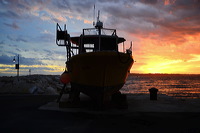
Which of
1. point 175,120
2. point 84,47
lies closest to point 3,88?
point 84,47

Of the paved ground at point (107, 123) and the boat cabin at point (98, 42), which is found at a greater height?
the boat cabin at point (98, 42)

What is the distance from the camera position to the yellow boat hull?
727 centimetres

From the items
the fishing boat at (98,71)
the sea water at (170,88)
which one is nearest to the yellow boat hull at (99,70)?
the fishing boat at (98,71)

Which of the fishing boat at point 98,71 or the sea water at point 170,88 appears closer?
the fishing boat at point 98,71

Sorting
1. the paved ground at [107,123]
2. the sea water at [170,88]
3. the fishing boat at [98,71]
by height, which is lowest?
the sea water at [170,88]

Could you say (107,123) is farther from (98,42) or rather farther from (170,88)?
(170,88)

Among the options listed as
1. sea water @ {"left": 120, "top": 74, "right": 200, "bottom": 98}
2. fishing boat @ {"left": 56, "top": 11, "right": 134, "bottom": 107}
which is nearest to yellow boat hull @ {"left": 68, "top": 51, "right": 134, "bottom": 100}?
fishing boat @ {"left": 56, "top": 11, "right": 134, "bottom": 107}

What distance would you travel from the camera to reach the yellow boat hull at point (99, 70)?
7268 mm

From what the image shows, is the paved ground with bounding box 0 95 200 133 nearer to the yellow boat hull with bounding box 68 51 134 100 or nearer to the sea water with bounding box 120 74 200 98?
the yellow boat hull with bounding box 68 51 134 100

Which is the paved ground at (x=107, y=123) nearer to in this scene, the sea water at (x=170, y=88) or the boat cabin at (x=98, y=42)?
the boat cabin at (x=98, y=42)

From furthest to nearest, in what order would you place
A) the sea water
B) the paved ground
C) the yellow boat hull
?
1. the sea water
2. the yellow boat hull
3. the paved ground

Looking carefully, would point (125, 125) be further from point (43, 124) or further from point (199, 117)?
point (199, 117)

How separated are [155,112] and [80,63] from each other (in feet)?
13.8

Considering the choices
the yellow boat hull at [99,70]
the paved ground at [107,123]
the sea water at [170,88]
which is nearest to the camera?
the paved ground at [107,123]
